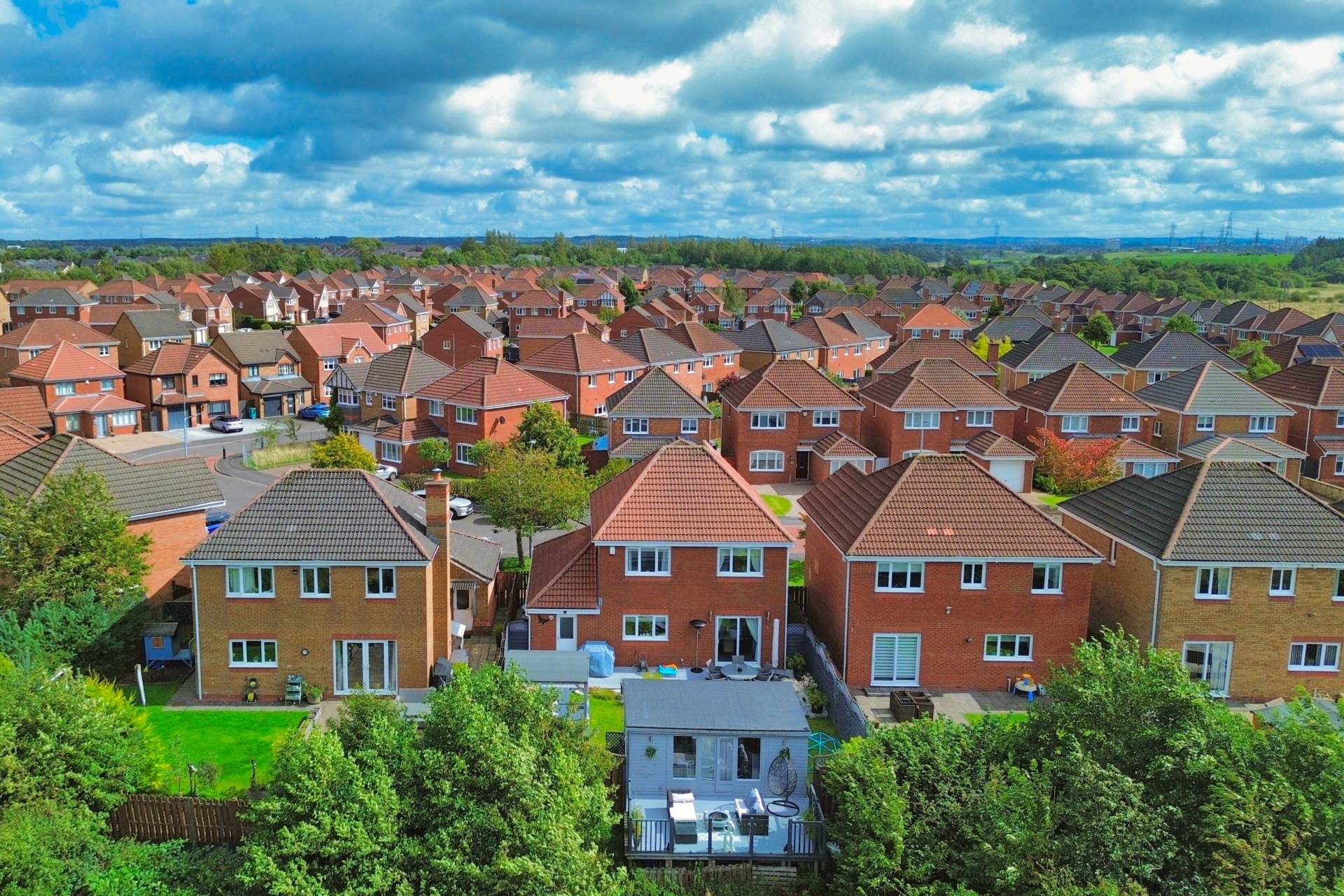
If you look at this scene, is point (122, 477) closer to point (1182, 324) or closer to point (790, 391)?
point (790, 391)

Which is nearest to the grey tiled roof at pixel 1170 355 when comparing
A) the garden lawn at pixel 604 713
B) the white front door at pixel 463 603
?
the white front door at pixel 463 603

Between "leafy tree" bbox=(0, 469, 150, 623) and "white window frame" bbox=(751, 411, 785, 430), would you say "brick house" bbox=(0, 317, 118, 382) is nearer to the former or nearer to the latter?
"white window frame" bbox=(751, 411, 785, 430)

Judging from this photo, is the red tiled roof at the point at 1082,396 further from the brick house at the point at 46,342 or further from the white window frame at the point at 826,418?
the brick house at the point at 46,342

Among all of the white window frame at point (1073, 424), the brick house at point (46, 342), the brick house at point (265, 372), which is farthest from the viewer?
the brick house at point (265, 372)

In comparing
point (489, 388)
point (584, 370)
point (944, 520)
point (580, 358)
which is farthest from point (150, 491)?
point (580, 358)

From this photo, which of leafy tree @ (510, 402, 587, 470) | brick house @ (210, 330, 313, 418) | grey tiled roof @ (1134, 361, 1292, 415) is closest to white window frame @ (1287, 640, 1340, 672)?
leafy tree @ (510, 402, 587, 470)
